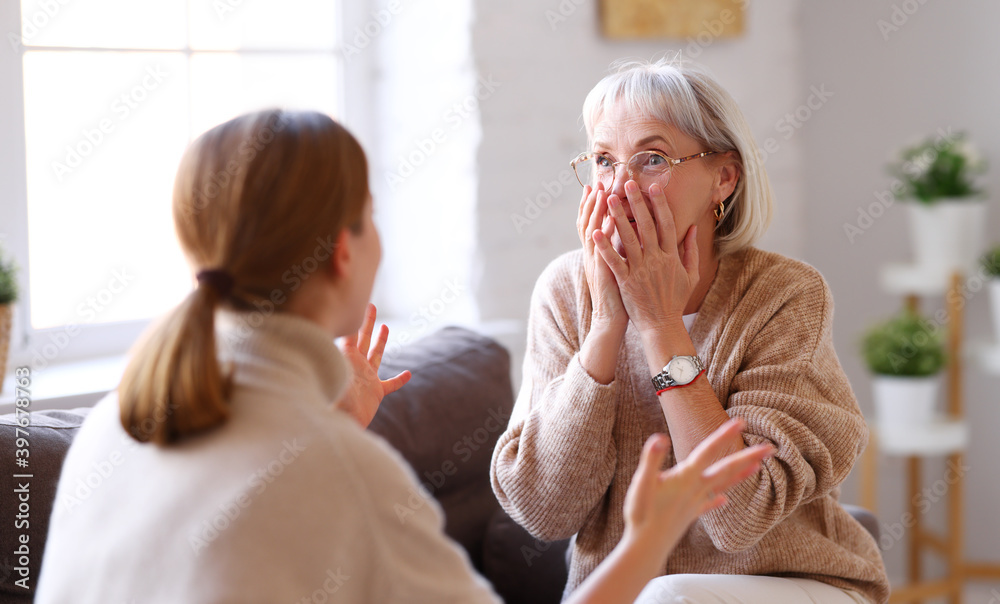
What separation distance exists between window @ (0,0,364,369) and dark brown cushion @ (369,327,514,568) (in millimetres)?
758

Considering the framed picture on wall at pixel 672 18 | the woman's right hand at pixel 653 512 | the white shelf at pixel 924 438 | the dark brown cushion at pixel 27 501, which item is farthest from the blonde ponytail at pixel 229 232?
the white shelf at pixel 924 438

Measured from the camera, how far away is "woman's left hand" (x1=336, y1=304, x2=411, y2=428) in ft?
4.28

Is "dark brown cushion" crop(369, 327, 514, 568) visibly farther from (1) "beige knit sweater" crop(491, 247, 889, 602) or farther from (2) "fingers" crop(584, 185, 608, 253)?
(2) "fingers" crop(584, 185, 608, 253)

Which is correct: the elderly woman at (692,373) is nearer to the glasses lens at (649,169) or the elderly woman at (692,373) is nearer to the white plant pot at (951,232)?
the glasses lens at (649,169)

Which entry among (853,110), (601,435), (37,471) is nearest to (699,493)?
(601,435)

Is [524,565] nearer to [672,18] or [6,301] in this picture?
[6,301]

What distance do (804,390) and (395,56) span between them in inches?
62.2

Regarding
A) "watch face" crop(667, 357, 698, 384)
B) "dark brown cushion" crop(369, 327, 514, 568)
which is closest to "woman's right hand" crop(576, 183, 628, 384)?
"watch face" crop(667, 357, 698, 384)

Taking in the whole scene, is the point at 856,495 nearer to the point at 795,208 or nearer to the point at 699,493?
the point at 795,208

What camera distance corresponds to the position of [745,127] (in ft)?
5.04

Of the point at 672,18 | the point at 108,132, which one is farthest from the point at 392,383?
the point at 672,18

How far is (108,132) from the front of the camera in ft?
7.10

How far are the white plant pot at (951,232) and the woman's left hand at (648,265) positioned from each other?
1.42m

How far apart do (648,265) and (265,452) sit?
81 centimetres
